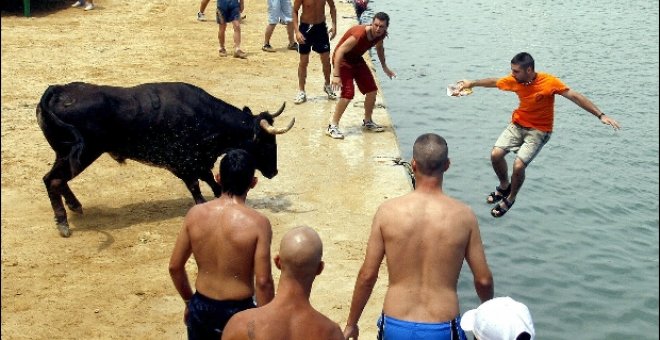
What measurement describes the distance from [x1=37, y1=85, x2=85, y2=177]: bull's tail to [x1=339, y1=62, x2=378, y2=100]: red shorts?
408cm

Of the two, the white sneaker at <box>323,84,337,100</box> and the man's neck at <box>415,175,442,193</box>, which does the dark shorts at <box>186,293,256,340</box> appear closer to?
the man's neck at <box>415,175,442,193</box>

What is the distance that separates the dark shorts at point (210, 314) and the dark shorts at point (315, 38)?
7.61 metres

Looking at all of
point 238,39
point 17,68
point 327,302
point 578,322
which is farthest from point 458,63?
point 327,302

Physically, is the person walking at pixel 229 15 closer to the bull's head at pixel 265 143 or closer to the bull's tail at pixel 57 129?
the bull's head at pixel 265 143

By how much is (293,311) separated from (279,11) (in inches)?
464

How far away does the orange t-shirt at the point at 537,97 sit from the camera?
27.6 feet

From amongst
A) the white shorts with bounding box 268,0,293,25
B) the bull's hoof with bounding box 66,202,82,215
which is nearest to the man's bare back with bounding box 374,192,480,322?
the bull's hoof with bounding box 66,202,82,215

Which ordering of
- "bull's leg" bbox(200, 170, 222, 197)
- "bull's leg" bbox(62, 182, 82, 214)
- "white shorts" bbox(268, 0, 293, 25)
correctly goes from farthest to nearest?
"white shorts" bbox(268, 0, 293, 25)
"bull's leg" bbox(200, 170, 222, 197)
"bull's leg" bbox(62, 182, 82, 214)

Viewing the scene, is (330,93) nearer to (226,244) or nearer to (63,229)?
(63,229)

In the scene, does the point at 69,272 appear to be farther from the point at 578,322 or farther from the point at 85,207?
the point at 578,322

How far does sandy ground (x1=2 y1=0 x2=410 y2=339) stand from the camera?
670 cm

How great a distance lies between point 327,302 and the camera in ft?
22.3

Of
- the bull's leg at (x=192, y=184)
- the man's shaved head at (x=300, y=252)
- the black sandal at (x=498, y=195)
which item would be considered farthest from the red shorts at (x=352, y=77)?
the man's shaved head at (x=300, y=252)

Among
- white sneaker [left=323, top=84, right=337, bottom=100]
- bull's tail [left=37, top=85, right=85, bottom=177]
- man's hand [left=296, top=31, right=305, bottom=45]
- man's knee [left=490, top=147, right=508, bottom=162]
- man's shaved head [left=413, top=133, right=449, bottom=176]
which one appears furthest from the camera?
white sneaker [left=323, top=84, right=337, bottom=100]
